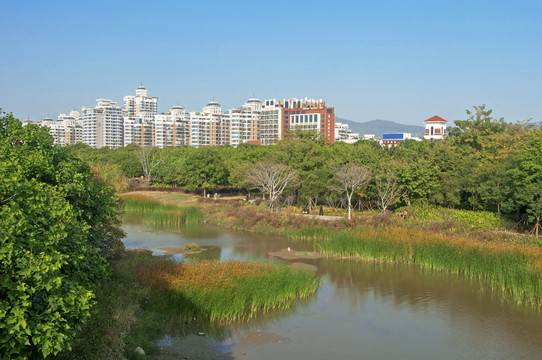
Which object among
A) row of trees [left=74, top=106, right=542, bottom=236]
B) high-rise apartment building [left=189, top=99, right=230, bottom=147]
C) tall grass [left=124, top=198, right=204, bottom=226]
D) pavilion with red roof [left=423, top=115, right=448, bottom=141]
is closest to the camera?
row of trees [left=74, top=106, right=542, bottom=236]

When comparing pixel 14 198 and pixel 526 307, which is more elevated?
pixel 14 198

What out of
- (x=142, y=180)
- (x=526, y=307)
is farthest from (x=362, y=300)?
(x=142, y=180)

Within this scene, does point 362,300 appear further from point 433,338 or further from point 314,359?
point 314,359

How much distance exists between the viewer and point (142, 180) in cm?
6003

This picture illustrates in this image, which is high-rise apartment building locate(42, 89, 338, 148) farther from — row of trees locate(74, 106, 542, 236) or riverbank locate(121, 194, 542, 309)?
riverbank locate(121, 194, 542, 309)

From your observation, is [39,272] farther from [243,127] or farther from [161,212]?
[243,127]

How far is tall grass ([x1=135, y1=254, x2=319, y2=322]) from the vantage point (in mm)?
13430

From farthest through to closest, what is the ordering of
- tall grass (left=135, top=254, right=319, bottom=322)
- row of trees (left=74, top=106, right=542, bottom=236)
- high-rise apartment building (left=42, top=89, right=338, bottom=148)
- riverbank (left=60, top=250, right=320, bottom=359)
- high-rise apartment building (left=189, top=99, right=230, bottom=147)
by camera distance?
high-rise apartment building (left=189, top=99, right=230, bottom=147) → high-rise apartment building (left=42, top=89, right=338, bottom=148) → row of trees (left=74, top=106, right=542, bottom=236) → tall grass (left=135, top=254, right=319, bottom=322) → riverbank (left=60, top=250, right=320, bottom=359)

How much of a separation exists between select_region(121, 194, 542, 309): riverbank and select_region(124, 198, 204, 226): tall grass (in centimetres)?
595

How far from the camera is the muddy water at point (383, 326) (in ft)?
40.0

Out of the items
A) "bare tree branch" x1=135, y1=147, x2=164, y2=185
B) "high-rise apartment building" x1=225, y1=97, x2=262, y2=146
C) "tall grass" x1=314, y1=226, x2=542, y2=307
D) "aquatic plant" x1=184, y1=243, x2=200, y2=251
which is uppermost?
"high-rise apartment building" x1=225, y1=97, x2=262, y2=146

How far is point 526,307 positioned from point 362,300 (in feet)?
16.3

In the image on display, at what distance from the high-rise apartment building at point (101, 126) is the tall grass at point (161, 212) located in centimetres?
11668

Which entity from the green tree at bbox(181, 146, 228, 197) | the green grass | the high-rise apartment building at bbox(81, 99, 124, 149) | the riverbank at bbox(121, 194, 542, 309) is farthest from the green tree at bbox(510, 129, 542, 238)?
the high-rise apartment building at bbox(81, 99, 124, 149)
